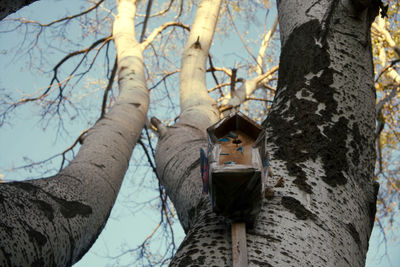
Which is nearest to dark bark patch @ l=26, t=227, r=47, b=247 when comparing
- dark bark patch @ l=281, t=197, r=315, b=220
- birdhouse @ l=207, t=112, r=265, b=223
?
birdhouse @ l=207, t=112, r=265, b=223

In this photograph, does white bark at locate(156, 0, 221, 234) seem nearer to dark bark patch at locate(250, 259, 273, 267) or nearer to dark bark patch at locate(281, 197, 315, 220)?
dark bark patch at locate(281, 197, 315, 220)

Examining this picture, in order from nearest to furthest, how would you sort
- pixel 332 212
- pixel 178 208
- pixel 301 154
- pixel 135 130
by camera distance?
1. pixel 332 212
2. pixel 301 154
3. pixel 178 208
4. pixel 135 130

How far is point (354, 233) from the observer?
97cm

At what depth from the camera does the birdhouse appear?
762mm

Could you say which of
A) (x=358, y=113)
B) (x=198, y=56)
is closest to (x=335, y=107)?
(x=358, y=113)

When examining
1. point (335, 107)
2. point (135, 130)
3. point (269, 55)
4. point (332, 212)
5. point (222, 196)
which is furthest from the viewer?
point (269, 55)

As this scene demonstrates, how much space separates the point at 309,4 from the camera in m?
1.61

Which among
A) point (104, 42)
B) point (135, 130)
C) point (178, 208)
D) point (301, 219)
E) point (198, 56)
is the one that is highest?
point (104, 42)

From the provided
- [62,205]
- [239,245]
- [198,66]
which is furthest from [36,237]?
[198,66]

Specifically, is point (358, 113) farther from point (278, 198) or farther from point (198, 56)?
point (198, 56)

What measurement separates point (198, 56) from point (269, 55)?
3213mm

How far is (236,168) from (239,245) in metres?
0.17

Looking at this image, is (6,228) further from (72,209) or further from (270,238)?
(270,238)

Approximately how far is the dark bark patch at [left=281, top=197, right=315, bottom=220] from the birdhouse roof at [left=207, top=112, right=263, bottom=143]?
181 millimetres
